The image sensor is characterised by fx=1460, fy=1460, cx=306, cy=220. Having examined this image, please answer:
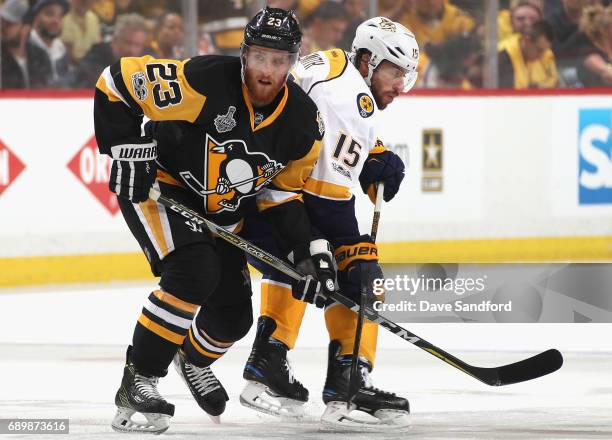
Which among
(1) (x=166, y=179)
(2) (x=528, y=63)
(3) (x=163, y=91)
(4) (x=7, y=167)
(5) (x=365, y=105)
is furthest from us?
(2) (x=528, y=63)

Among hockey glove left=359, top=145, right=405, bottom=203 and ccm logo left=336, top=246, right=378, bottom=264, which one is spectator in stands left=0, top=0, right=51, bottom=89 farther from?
ccm logo left=336, top=246, right=378, bottom=264

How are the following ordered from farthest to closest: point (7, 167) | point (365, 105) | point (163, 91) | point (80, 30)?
point (80, 30) → point (7, 167) → point (365, 105) → point (163, 91)

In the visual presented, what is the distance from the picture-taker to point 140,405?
3504mm

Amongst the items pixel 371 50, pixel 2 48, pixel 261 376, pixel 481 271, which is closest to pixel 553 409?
pixel 261 376

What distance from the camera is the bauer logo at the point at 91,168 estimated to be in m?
6.57

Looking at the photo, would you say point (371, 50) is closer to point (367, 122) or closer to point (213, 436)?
point (367, 122)

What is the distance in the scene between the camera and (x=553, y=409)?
407 centimetres

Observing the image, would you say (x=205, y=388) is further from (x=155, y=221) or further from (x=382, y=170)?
(x=382, y=170)

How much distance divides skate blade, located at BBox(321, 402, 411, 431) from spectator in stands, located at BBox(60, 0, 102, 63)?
344cm

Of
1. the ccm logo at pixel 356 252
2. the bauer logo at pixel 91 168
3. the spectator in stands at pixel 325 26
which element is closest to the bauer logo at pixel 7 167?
the bauer logo at pixel 91 168

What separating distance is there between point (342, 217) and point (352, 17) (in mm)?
3776

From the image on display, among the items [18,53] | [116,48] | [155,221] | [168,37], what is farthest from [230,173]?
[168,37]

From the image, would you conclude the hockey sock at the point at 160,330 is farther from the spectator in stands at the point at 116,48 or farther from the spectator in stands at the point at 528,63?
the spectator in stands at the point at 528,63

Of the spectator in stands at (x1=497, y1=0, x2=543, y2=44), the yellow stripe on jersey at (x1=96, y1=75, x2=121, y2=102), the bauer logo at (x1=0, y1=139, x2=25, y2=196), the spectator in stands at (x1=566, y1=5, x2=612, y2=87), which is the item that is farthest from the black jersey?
→ the spectator in stands at (x1=566, y1=5, x2=612, y2=87)
